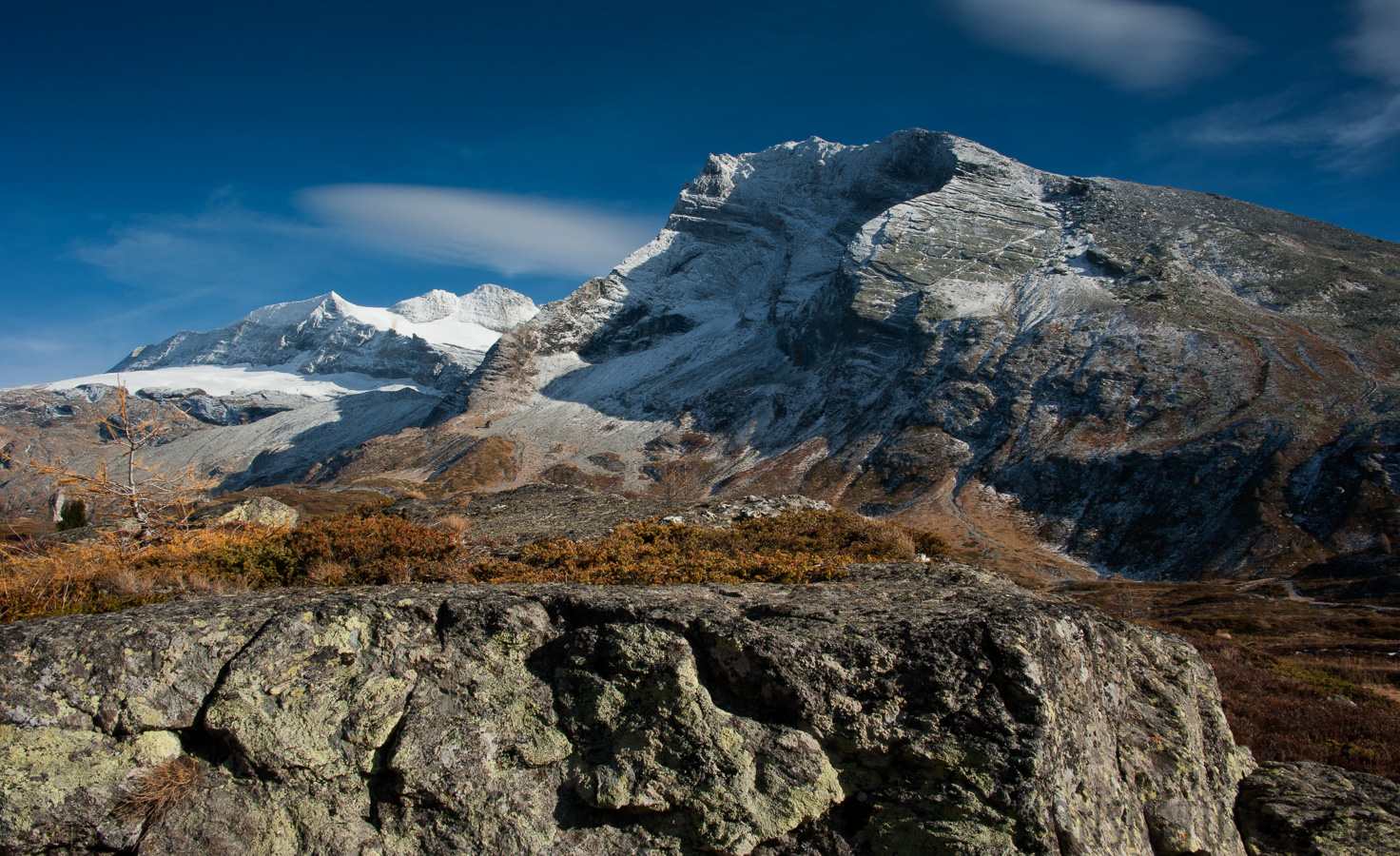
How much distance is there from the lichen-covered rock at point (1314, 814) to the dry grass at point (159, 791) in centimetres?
1034

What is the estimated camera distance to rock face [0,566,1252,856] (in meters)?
5.62

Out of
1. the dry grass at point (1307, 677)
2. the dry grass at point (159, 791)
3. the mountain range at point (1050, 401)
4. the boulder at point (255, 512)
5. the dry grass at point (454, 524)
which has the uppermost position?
the mountain range at point (1050, 401)

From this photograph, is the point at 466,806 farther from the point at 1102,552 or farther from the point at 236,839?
the point at 1102,552

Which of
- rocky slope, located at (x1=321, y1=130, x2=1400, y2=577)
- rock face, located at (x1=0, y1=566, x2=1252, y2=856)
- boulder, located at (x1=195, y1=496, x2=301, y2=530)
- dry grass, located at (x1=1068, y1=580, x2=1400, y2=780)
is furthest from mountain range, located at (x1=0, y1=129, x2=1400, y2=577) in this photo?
rock face, located at (x1=0, y1=566, x2=1252, y2=856)

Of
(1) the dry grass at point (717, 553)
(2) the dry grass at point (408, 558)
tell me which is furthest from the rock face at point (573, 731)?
(1) the dry grass at point (717, 553)

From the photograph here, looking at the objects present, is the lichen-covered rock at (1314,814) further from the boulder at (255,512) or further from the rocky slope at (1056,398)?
the rocky slope at (1056,398)

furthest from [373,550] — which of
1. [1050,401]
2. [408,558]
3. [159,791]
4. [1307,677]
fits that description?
[1050,401]

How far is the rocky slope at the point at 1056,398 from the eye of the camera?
80812 mm

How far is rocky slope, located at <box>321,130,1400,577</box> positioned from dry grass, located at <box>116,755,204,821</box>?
85016 mm

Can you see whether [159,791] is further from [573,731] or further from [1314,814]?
[1314,814]

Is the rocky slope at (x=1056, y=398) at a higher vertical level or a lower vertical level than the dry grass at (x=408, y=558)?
higher

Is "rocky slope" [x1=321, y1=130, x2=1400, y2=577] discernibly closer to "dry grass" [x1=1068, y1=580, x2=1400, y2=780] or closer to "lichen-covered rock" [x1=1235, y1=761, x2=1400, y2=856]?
"dry grass" [x1=1068, y1=580, x2=1400, y2=780]

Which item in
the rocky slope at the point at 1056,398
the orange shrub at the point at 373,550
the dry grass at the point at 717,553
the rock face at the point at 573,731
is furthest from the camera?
the rocky slope at the point at 1056,398

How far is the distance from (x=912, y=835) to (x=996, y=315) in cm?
14985
